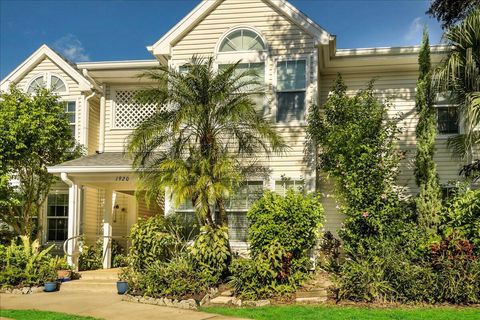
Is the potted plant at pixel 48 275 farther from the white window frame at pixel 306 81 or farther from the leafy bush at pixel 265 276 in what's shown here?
the white window frame at pixel 306 81

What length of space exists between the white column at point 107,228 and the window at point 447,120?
33.1ft

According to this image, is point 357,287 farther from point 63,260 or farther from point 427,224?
point 63,260

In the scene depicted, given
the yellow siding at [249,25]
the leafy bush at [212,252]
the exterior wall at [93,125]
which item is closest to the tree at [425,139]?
the yellow siding at [249,25]

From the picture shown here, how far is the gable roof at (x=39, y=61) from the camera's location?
1705 centimetres

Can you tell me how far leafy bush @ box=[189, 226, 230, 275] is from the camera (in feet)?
36.9

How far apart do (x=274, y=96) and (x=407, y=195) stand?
445cm

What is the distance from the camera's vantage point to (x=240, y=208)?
13344 mm

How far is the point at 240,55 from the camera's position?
1385 centimetres

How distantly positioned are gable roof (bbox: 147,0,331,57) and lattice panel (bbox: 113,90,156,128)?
99.2 inches

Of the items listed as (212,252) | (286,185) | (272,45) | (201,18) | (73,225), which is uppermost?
(201,18)

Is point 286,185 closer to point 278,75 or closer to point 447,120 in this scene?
point 278,75

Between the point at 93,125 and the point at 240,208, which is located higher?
the point at 93,125

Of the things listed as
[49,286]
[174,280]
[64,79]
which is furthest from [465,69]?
[64,79]

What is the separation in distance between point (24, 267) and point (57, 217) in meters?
4.25
